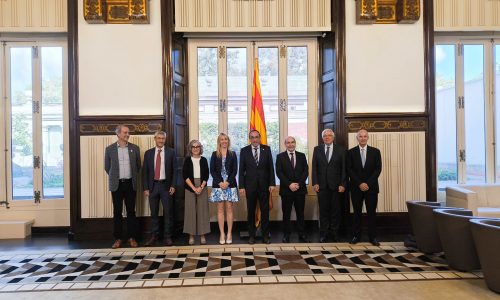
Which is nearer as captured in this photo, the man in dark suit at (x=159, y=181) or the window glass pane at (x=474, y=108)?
the man in dark suit at (x=159, y=181)

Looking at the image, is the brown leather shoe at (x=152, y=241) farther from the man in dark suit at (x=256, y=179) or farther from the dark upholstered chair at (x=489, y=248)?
the dark upholstered chair at (x=489, y=248)

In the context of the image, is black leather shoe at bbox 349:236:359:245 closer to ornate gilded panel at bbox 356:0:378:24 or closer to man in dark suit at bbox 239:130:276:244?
man in dark suit at bbox 239:130:276:244

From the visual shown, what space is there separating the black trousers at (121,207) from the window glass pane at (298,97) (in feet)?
9.28

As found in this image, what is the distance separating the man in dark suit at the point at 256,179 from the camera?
561 centimetres

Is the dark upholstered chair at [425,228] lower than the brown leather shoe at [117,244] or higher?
higher

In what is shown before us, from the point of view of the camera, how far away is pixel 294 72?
684 cm

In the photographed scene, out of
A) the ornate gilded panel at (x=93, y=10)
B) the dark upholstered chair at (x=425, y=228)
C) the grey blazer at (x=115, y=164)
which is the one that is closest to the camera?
the dark upholstered chair at (x=425, y=228)

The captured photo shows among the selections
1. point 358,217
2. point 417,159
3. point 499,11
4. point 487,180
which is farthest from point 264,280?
point 499,11

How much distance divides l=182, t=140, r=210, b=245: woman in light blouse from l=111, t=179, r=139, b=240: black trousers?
0.76m

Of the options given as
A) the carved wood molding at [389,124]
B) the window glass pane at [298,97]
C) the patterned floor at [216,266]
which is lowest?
the patterned floor at [216,266]

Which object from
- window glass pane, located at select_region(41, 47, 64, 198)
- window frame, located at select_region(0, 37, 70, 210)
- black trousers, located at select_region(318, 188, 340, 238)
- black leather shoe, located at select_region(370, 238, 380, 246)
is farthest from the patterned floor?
window glass pane, located at select_region(41, 47, 64, 198)

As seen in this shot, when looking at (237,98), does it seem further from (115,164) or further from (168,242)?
(168,242)

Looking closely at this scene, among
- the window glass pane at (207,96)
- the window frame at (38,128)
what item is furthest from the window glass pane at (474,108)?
the window frame at (38,128)

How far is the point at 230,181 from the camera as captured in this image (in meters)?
5.62
